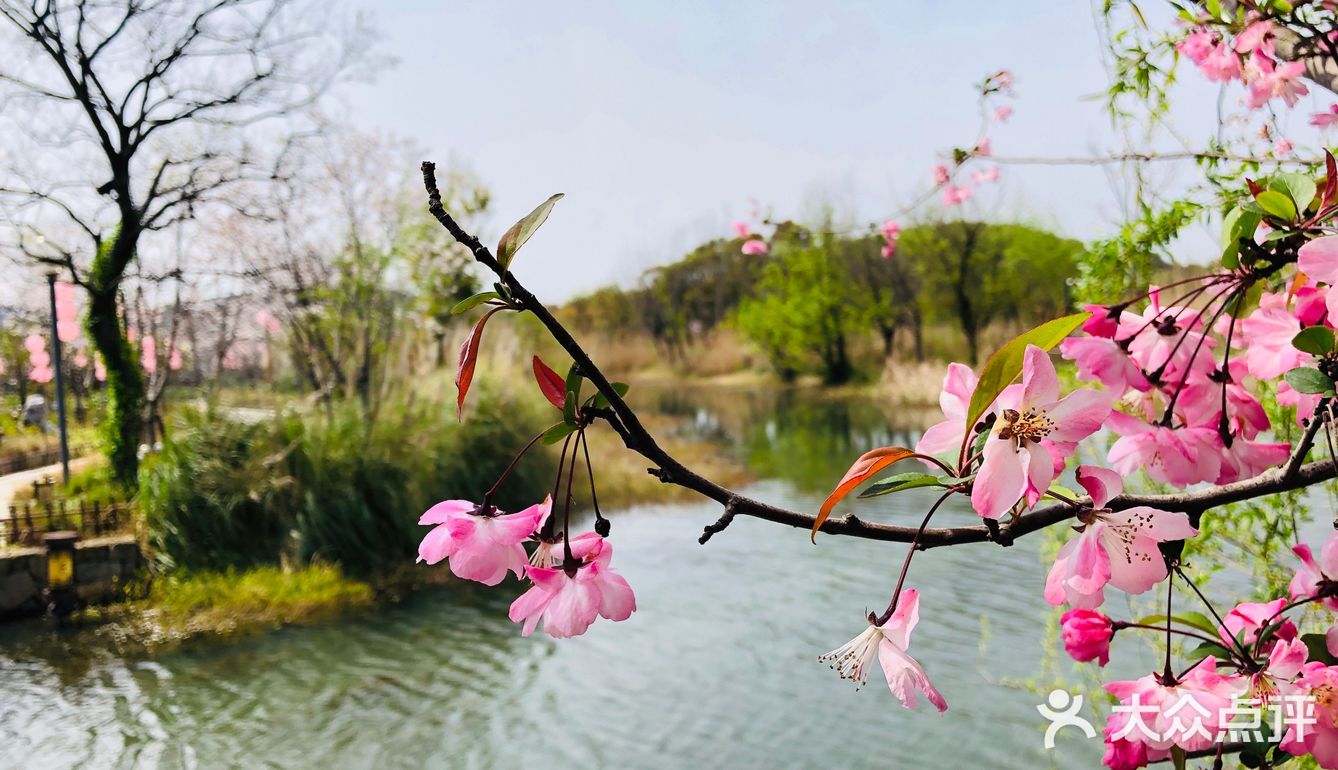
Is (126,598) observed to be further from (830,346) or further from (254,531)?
(830,346)

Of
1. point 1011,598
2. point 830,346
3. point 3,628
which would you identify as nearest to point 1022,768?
point 1011,598

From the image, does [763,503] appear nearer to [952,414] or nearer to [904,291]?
[952,414]

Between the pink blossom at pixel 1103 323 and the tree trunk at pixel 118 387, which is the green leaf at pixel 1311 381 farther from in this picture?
the tree trunk at pixel 118 387

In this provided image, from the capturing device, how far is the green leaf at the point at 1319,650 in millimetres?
629

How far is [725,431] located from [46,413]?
23.9 ft

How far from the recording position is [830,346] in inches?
712

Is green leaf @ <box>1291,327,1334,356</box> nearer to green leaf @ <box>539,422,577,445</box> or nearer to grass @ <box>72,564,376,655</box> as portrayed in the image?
green leaf @ <box>539,422,577,445</box>

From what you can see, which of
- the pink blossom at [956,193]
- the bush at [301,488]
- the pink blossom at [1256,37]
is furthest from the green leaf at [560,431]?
the bush at [301,488]

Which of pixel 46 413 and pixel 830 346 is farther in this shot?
pixel 830 346

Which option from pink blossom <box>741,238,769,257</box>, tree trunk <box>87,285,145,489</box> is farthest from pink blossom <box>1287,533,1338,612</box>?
tree trunk <box>87,285,145,489</box>

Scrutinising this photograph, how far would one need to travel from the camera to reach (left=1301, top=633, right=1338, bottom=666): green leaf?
63 centimetres

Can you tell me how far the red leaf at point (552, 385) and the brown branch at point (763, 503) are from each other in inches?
0.6

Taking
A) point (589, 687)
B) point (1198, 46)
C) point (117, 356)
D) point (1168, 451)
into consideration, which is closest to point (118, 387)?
point (117, 356)

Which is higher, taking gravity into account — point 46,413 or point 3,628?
point 46,413
